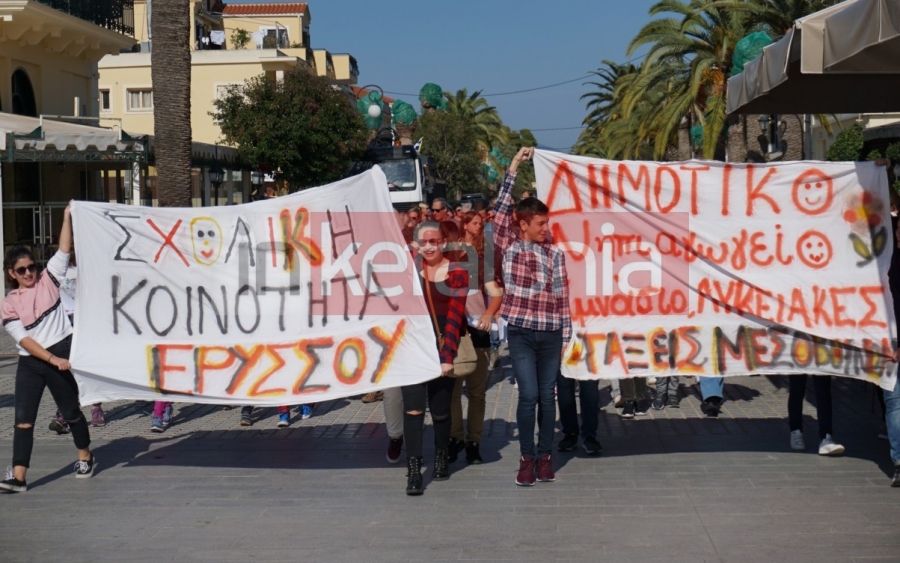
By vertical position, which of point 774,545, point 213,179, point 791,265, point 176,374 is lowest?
point 774,545

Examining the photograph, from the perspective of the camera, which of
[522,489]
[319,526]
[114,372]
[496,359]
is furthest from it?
[496,359]

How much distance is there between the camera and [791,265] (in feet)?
25.3

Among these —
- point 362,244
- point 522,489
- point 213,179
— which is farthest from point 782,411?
point 213,179

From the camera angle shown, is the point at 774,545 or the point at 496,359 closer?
the point at 774,545

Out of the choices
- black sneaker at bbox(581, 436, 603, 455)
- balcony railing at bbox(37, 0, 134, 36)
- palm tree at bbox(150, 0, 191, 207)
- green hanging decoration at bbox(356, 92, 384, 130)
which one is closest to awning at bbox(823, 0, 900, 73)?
black sneaker at bbox(581, 436, 603, 455)

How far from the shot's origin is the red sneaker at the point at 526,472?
704 cm

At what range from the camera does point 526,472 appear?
23.1ft

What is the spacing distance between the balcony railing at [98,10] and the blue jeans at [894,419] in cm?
2210

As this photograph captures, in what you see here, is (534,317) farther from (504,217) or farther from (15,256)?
(15,256)

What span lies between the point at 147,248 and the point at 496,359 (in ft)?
18.9

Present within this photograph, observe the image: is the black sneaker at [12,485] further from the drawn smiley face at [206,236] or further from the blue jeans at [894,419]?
the blue jeans at [894,419]

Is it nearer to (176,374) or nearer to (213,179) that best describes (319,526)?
(176,374)

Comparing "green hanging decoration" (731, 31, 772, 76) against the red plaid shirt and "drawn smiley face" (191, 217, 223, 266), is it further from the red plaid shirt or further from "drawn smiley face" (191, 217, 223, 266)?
"drawn smiley face" (191, 217, 223, 266)

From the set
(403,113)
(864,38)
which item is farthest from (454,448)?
(403,113)
